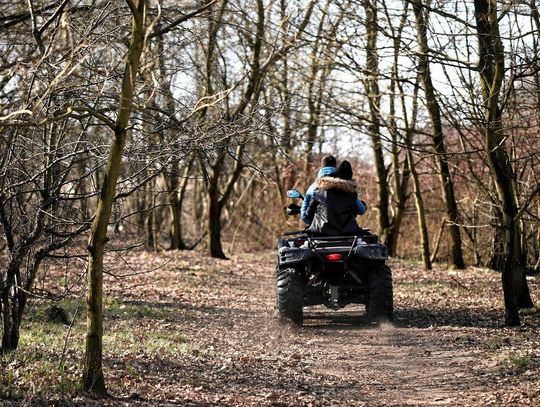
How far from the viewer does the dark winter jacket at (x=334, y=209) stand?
13.4 m

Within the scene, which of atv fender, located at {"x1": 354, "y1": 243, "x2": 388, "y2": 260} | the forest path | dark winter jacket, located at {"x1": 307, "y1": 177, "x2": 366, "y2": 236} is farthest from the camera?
dark winter jacket, located at {"x1": 307, "y1": 177, "x2": 366, "y2": 236}

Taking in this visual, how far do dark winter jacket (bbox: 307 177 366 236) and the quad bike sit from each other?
354 mm

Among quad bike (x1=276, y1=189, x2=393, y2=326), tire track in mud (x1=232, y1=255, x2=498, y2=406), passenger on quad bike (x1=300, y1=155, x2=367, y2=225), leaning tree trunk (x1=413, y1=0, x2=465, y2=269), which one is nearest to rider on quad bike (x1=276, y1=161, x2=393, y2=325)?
quad bike (x1=276, y1=189, x2=393, y2=326)

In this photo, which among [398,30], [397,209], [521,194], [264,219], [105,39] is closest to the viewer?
[105,39]

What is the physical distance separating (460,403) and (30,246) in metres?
4.47

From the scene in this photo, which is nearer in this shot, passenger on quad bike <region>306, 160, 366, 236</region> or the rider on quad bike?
the rider on quad bike

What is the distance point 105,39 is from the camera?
8.58m

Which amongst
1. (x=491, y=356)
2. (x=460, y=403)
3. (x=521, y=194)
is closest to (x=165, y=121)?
(x=460, y=403)

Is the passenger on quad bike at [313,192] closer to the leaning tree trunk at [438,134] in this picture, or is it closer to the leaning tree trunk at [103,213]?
the leaning tree trunk at [438,134]

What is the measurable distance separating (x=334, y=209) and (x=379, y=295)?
152 centimetres

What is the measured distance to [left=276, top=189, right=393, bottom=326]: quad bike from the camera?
12656 mm

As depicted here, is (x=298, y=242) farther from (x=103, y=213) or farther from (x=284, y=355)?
(x=103, y=213)

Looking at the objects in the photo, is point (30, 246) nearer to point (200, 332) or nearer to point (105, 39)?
point (105, 39)

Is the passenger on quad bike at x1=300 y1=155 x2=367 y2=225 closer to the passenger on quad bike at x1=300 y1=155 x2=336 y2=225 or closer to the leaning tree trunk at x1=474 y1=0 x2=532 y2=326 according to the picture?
the passenger on quad bike at x1=300 y1=155 x2=336 y2=225
